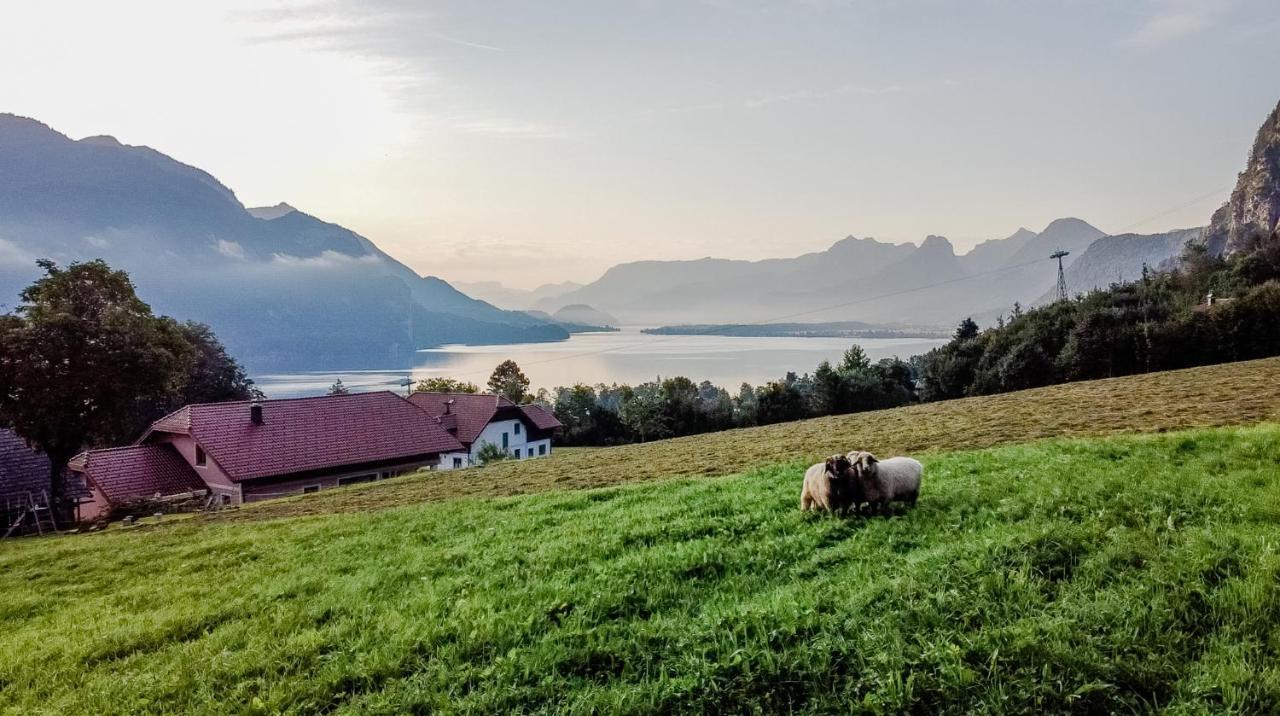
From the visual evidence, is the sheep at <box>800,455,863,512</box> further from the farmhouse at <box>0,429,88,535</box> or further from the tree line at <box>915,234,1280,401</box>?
the tree line at <box>915,234,1280,401</box>

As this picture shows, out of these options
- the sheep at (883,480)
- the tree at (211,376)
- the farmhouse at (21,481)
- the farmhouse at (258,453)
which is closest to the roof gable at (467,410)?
the farmhouse at (258,453)

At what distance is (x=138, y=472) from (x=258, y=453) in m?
7.21

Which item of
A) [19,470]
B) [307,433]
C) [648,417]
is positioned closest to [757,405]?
[648,417]

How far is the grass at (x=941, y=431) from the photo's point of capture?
14.9m

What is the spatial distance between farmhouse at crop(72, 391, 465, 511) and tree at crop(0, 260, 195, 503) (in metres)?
5.70

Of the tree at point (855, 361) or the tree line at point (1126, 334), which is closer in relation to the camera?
the tree line at point (1126, 334)

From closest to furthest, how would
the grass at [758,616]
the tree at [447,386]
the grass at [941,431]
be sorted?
the grass at [758,616] → the grass at [941,431] → the tree at [447,386]

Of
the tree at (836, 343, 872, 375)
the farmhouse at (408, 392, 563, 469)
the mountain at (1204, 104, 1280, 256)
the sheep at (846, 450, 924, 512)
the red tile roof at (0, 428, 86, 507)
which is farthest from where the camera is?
the mountain at (1204, 104, 1280, 256)

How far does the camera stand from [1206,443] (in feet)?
31.1

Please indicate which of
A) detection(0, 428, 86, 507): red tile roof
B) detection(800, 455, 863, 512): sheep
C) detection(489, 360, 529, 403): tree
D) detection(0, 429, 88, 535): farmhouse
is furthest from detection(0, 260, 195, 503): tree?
detection(489, 360, 529, 403): tree

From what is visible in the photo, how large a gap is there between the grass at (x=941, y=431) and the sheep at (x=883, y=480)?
22.1ft

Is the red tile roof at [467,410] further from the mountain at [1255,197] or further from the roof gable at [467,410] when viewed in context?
the mountain at [1255,197]

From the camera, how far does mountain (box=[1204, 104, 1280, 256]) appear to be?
5512 inches

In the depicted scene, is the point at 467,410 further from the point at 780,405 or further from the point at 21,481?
the point at 780,405
